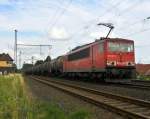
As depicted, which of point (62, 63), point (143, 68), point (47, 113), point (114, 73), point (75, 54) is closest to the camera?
point (47, 113)

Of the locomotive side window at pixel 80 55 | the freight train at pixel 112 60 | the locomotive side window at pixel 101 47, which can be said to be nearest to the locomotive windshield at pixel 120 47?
the freight train at pixel 112 60

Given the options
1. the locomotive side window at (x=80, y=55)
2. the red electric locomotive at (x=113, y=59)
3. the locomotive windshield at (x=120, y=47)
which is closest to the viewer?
the red electric locomotive at (x=113, y=59)

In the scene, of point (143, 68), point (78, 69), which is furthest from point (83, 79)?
point (143, 68)

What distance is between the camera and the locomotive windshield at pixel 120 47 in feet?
91.4

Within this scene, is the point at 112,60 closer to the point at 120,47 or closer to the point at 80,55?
the point at 120,47

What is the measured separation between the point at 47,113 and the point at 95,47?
18.6m

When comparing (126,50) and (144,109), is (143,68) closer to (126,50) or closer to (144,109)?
(126,50)

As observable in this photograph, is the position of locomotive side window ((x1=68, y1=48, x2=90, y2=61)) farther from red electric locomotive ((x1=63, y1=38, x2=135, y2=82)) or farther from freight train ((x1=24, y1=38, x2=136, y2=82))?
red electric locomotive ((x1=63, y1=38, x2=135, y2=82))

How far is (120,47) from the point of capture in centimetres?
2839

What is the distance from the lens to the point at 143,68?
60781 millimetres

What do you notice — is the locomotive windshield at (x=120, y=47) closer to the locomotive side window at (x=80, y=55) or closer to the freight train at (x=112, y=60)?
the freight train at (x=112, y=60)

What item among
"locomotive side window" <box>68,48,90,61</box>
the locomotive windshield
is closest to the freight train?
the locomotive windshield

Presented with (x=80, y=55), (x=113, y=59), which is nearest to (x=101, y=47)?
(x=113, y=59)

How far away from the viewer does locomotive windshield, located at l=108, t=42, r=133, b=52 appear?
91.4 feet
